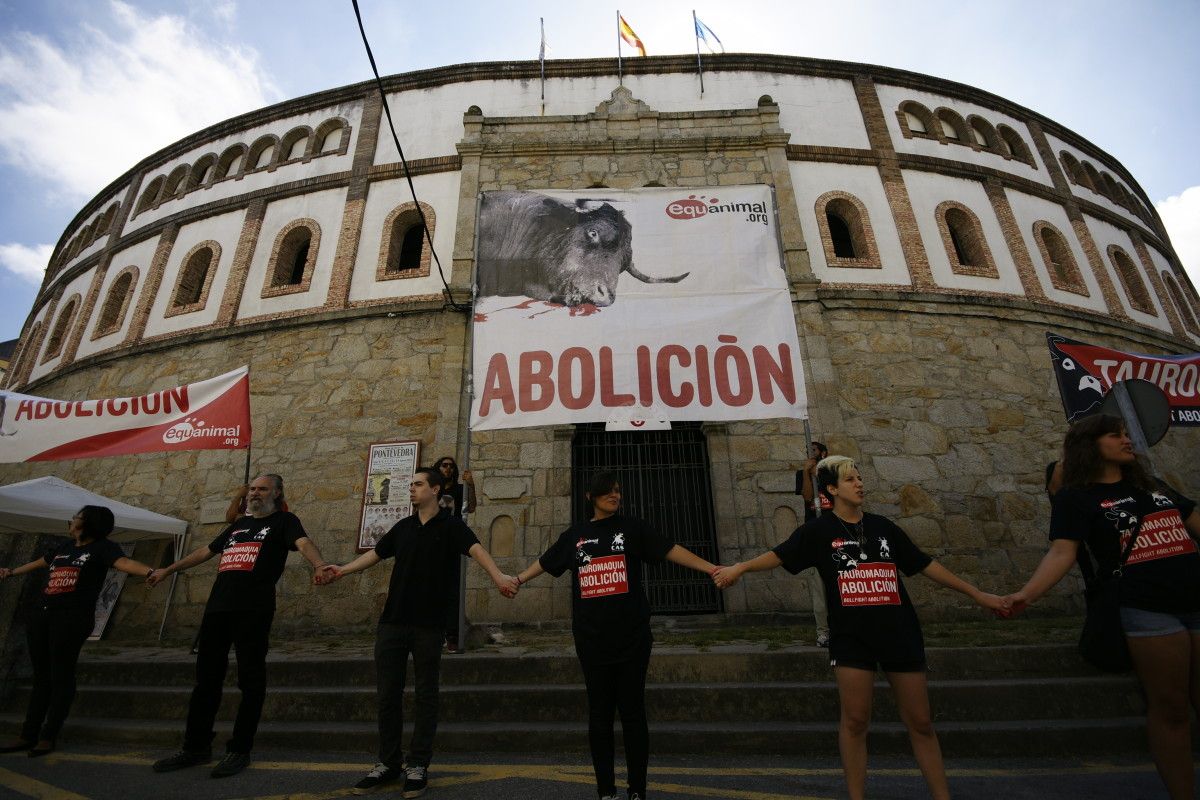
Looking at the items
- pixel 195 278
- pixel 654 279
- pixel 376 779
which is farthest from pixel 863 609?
pixel 195 278

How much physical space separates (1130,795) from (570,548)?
325 cm

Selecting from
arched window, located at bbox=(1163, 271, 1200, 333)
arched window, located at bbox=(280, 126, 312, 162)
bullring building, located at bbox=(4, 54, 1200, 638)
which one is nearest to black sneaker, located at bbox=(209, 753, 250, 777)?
bullring building, located at bbox=(4, 54, 1200, 638)

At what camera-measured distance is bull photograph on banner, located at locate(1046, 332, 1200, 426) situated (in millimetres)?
5723

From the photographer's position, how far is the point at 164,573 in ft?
12.4

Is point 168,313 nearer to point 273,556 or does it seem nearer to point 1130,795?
point 273,556

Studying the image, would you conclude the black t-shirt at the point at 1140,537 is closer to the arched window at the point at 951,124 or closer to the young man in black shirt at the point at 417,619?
the young man in black shirt at the point at 417,619

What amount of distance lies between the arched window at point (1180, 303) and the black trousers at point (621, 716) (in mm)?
17037

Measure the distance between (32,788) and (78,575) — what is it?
1354 millimetres

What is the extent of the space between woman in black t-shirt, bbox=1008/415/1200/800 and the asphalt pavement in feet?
3.33

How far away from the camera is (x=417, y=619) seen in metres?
3.14

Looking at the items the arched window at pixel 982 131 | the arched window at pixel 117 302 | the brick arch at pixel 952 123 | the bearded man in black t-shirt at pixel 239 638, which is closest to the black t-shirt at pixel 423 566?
the bearded man in black t-shirt at pixel 239 638

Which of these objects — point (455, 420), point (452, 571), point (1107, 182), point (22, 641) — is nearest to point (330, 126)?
point (455, 420)

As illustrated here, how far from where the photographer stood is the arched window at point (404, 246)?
1027cm

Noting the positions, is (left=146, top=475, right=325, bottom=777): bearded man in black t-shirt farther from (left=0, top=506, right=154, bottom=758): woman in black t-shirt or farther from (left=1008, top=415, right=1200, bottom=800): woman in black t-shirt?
(left=1008, top=415, right=1200, bottom=800): woman in black t-shirt
